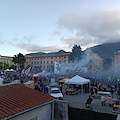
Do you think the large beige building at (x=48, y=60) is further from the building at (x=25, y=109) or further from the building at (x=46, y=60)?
the building at (x=25, y=109)

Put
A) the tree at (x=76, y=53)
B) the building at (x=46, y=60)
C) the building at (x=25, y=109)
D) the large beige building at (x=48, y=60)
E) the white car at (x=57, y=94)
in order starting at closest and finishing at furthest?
the building at (x=25, y=109) → the white car at (x=57, y=94) → the tree at (x=76, y=53) → the large beige building at (x=48, y=60) → the building at (x=46, y=60)

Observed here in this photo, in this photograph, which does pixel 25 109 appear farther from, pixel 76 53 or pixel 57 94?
pixel 76 53

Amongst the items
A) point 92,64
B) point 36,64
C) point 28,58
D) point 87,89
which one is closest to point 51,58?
point 36,64

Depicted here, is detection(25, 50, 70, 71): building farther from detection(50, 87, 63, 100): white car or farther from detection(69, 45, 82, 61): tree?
detection(50, 87, 63, 100): white car

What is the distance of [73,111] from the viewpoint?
324 inches

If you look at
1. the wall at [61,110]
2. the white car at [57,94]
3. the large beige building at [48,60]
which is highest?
the large beige building at [48,60]

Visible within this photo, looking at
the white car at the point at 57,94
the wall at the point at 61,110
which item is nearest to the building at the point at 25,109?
the wall at the point at 61,110

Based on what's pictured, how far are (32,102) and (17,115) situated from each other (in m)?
1.08

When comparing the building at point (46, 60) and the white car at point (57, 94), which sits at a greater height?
the building at point (46, 60)

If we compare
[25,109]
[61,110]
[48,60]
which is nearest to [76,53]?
[48,60]

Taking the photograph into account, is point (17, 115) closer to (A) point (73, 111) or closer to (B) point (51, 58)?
(A) point (73, 111)

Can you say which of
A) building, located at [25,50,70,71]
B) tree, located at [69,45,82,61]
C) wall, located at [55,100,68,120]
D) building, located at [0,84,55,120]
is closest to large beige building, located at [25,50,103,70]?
building, located at [25,50,70,71]

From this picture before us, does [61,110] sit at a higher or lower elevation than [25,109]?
lower

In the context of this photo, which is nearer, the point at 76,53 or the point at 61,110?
the point at 61,110
